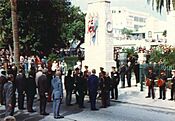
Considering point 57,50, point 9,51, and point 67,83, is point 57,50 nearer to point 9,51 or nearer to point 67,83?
point 9,51

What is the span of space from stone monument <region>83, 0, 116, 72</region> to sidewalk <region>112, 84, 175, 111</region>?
2.45 metres

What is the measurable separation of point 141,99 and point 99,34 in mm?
5978

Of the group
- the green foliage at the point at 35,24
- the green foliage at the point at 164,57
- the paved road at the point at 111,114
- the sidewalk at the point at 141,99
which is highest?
the green foliage at the point at 35,24

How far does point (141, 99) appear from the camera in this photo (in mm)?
18734

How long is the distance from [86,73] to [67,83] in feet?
3.82

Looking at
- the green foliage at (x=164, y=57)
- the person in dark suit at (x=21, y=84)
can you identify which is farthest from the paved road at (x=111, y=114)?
the green foliage at (x=164, y=57)

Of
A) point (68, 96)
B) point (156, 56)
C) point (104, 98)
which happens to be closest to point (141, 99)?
point (104, 98)

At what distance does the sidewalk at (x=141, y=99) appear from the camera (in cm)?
1715

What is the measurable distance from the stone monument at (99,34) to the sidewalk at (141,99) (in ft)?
8.04

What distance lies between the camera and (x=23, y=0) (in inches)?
1232

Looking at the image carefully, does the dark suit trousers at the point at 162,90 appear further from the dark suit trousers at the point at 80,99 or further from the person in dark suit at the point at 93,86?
the dark suit trousers at the point at 80,99

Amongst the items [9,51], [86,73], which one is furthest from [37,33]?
[86,73]

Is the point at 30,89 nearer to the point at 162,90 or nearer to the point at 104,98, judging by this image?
the point at 104,98

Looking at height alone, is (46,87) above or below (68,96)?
above
